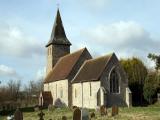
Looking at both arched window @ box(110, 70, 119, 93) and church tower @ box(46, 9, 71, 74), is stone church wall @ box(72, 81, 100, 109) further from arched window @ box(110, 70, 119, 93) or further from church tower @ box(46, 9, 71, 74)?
church tower @ box(46, 9, 71, 74)

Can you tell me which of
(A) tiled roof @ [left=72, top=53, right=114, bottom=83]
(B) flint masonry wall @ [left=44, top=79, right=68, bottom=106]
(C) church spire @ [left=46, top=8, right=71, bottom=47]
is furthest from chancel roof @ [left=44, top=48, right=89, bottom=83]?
(C) church spire @ [left=46, top=8, right=71, bottom=47]

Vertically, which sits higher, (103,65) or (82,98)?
(103,65)

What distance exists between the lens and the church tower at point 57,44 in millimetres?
65188

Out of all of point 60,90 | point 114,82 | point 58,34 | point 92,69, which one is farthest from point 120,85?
point 58,34

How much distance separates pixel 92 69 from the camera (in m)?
50.6

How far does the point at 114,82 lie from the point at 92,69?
3.80 metres

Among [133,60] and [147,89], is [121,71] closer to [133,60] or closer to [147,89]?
[147,89]

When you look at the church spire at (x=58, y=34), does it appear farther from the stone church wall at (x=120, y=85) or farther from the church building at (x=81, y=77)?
the stone church wall at (x=120, y=85)

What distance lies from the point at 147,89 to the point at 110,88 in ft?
26.0

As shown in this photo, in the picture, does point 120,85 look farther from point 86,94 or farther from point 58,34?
point 58,34

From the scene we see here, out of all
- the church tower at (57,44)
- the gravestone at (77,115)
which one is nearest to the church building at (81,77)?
the church tower at (57,44)

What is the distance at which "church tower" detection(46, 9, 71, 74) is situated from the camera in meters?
65.2

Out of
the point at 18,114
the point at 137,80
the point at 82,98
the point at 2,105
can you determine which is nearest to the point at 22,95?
the point at 2,105

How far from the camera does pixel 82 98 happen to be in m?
51.3
